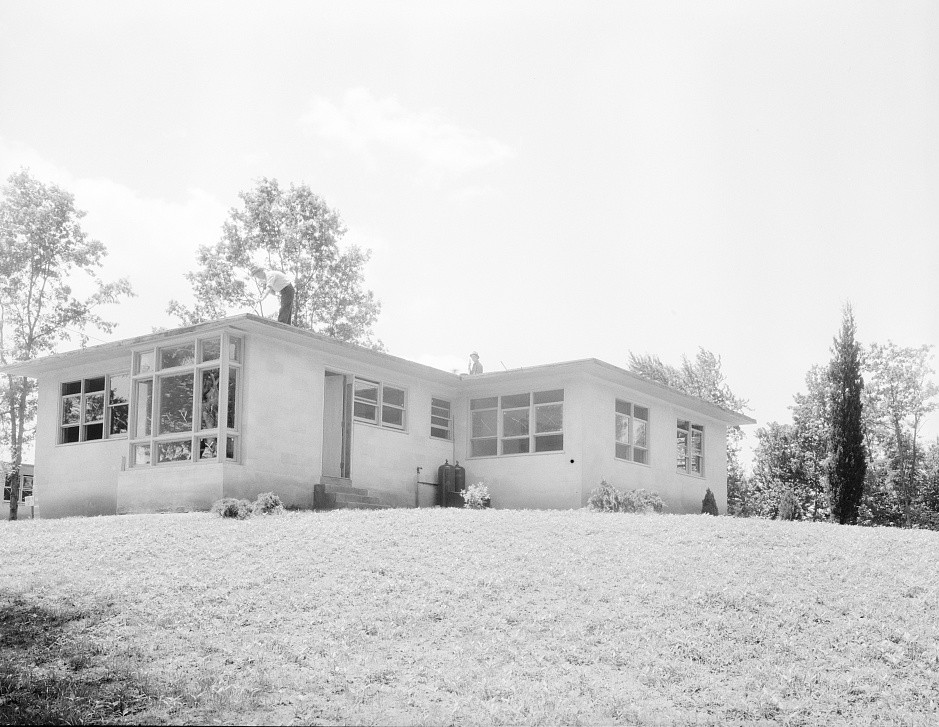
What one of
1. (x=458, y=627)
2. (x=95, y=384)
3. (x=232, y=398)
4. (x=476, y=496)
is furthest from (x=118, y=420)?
(x=458, y=627)

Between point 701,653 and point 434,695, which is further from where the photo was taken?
point 701,653

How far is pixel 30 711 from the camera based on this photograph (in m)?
7.21

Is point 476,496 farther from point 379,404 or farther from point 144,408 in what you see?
point 144,408

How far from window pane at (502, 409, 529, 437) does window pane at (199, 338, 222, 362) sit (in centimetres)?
718

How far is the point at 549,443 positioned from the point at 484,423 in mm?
1838

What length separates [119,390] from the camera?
20.5m

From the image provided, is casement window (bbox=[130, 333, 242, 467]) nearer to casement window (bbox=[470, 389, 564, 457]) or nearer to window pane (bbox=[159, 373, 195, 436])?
window pane (bbox=[159, 373, 195, 436])

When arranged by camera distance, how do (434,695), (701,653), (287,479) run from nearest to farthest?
1. (434,695)
2. (701,653)
3. (287,479)

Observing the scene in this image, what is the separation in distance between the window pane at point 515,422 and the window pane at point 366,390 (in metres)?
3.25

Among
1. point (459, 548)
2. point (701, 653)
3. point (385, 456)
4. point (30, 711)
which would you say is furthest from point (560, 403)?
point (30, 711)

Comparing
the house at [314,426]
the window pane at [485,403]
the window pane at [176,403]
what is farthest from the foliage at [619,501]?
the window pane at [176,403]

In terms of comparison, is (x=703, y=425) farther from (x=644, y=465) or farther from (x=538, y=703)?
(x=538, y=703)

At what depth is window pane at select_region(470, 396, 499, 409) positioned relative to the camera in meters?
22.6

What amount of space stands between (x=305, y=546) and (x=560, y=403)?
9.88m
